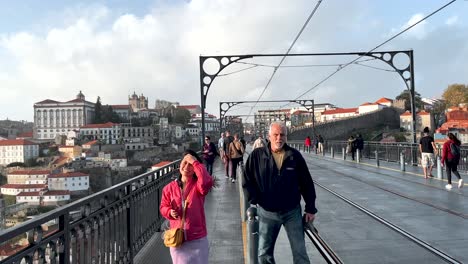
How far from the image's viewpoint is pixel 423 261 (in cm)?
573

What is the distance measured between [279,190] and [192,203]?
846 millimetres

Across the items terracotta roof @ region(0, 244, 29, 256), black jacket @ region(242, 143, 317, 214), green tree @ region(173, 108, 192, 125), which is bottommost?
terracotta roof @ region(0, 244, 29, 256)

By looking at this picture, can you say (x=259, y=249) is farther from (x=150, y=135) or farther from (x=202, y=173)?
(x=150, y=135)

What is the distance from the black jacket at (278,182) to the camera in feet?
14.5

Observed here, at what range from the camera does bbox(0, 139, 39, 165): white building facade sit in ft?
241

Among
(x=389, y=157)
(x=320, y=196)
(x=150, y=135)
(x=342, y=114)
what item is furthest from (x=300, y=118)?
(x=320, y=196)

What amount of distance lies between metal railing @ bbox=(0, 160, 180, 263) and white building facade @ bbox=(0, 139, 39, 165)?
232 ft

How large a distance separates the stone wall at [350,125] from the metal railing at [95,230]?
71484 mm

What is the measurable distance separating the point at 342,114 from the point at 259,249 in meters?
175

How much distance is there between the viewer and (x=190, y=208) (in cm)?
415

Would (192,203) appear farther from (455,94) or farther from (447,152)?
(455,94)

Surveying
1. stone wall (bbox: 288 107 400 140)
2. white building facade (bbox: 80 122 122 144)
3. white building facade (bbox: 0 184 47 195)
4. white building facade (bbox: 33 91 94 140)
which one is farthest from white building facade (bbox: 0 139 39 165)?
white building facade (bbox: 33 91 94 140)

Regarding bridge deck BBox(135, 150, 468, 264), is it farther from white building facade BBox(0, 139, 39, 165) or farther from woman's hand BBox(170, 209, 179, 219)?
white building facade BBox(0, 139, 39, 165)

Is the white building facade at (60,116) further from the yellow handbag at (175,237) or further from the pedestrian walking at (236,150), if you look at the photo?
the yellow handbag at (175,237)
